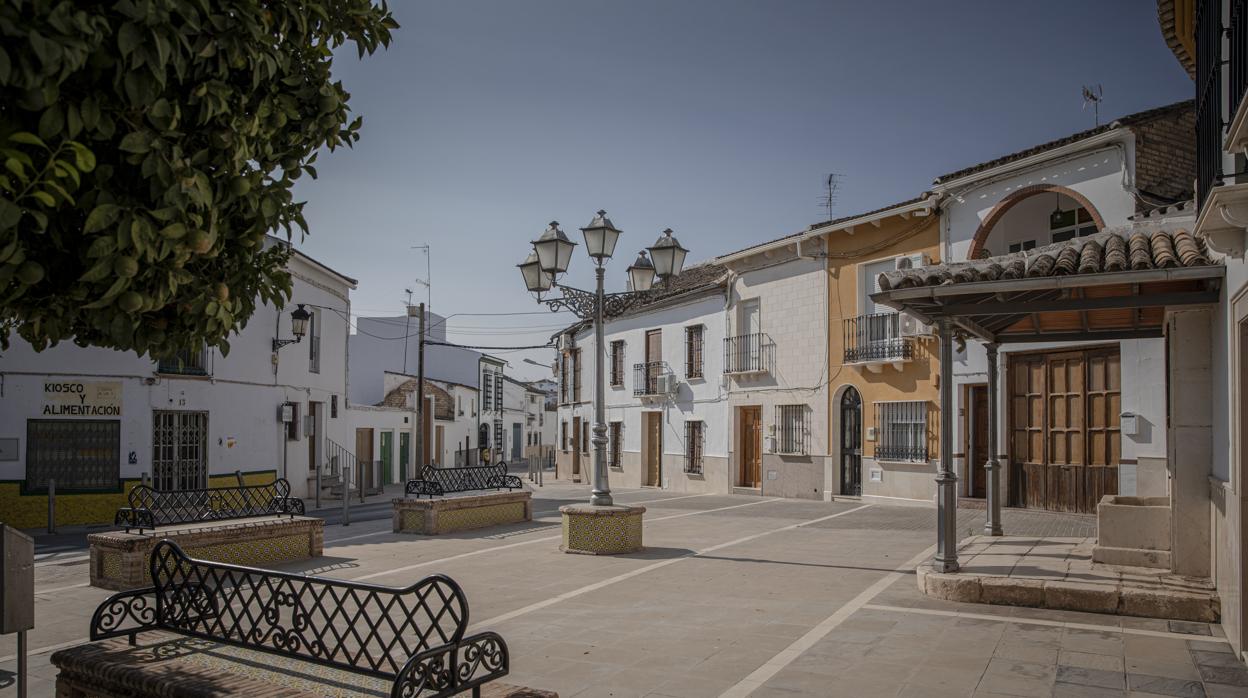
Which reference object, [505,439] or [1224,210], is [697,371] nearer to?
[1224,210]

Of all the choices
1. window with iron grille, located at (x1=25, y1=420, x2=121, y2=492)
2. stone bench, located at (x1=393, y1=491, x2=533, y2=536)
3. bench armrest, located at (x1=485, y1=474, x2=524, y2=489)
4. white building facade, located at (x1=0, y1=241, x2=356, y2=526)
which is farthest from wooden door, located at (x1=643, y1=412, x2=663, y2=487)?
window with iron grille, located at (x1=25, y1=420, x2=121, y2=492)

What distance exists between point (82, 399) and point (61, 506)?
2.02 metres

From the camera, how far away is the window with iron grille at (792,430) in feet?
67.0

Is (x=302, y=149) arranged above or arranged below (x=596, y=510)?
Answer: above

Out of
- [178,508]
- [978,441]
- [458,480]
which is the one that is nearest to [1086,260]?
[978,441]

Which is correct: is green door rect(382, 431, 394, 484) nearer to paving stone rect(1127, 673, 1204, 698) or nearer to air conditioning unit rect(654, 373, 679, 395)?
air conditioning unit rect(654, 373, 679, 395)

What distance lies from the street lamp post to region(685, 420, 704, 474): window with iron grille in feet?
43.5

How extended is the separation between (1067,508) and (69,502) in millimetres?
17995

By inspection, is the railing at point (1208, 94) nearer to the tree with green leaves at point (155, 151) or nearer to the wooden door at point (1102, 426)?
the tree with green leaves at point (155, 151)

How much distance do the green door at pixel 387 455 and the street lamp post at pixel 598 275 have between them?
1980 centimetres

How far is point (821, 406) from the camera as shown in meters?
20.0

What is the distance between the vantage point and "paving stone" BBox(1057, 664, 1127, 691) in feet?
16.7

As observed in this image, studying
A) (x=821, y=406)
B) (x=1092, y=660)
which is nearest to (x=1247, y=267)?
(x=1092, y=660)

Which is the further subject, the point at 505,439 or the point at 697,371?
the point at 505,439
